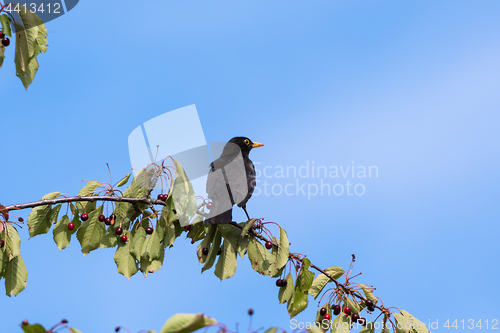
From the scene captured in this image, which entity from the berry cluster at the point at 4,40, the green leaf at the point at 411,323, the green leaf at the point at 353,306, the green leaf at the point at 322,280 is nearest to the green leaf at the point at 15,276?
the berry cluster at the point at 4,40

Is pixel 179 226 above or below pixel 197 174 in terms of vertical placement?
below

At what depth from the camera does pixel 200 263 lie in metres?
4.88

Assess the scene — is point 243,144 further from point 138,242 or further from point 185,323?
point 185,323

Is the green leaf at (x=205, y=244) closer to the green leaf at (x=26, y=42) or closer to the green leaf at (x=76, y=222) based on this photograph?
the green leaf at (x=76, y=222)

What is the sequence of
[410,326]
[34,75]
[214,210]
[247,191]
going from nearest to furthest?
[34,75] → [410,326] → [214,210] → [247,191]

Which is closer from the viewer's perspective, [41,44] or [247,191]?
[41,44]

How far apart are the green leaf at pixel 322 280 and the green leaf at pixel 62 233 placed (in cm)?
292

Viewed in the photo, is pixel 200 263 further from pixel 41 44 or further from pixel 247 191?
pixel 41 44

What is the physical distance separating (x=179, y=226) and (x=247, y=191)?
1851mm

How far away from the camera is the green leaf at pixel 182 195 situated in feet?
14.1

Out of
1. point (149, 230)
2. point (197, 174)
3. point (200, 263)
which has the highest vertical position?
point (197, 174)

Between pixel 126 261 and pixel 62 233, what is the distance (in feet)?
2.94

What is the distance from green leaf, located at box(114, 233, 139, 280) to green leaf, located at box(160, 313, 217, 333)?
293 centimetres

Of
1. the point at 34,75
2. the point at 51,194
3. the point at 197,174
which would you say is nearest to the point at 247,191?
the point at 197,174
